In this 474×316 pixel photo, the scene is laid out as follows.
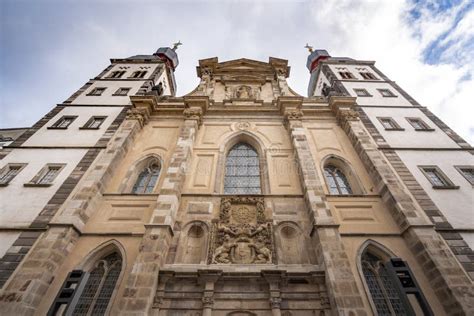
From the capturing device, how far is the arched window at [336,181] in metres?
10.2

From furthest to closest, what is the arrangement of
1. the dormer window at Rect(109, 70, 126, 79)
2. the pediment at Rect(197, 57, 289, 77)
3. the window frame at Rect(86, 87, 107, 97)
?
the dormer window at Rect(109, 70, 126, 79), the pediment at Rect(197, 57, 289, 77), the window frame at Rect(86, 87, 107, 97)

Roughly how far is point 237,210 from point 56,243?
19.9ft

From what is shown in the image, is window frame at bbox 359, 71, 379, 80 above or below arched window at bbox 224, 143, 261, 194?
above

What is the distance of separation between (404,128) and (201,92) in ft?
40.5

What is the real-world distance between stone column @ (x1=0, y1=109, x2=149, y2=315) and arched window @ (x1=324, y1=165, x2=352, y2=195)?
9710mm

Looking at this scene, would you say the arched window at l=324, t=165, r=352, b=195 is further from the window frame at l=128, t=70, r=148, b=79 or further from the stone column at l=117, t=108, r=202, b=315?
the window frame at l=128, t=70, r=148, b=79

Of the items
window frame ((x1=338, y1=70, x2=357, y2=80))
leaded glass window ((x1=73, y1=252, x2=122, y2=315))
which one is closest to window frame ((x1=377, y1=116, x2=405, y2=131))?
window frame ((x1=338, y1=70, x2=357, y2=80))

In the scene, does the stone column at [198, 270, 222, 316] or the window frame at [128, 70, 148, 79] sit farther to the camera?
the window frame at [128, 70, 148, 79]

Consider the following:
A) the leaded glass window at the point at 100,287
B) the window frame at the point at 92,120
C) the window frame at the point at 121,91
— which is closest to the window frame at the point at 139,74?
the window frame at the point at 121,91

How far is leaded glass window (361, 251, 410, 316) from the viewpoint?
262 inches

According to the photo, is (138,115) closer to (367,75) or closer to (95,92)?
(95,92)

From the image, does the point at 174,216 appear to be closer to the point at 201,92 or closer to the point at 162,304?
the point at 162,304

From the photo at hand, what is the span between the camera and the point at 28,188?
918 centimetres

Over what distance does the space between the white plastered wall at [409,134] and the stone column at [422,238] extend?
5.51 ft
